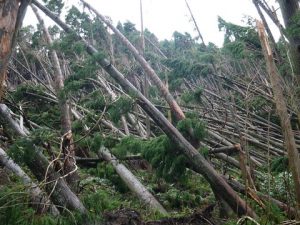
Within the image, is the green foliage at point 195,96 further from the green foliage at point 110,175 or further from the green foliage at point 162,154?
the green foliage at point 110,175

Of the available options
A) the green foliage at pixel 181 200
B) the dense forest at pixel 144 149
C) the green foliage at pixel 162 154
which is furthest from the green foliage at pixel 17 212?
the green foliage at pixel 181 200

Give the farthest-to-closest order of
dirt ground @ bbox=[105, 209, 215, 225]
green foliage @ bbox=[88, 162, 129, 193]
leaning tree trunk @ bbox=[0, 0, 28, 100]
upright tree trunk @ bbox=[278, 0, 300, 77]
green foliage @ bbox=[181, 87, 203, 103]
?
green foliage @ bbox=[88, 162, 129, 193] → green foliage @ bbox=[181, 87, 203, 103] → upright tree trunk @ bbox=[278, 0, 300, 77] → dirt ground @ bbox=[105, 209, 215, 225] → leaning tree trunk @ bbox=[0, 0, 28, 100]

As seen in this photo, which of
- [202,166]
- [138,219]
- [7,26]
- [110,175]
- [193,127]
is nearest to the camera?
[7,26]

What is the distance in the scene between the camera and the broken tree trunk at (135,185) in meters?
6.29

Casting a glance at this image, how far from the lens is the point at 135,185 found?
6.95 meters

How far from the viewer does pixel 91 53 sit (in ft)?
21.2

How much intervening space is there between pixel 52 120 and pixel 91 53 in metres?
4.04

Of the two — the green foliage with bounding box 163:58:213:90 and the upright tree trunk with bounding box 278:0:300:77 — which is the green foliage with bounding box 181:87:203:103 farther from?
the upright tree trunk with bounding box 278:0:300:77

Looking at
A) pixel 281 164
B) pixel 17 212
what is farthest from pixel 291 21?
pixel 17 212

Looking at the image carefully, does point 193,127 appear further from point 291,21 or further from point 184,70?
point 184,70

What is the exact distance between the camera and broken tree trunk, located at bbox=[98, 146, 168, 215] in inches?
247

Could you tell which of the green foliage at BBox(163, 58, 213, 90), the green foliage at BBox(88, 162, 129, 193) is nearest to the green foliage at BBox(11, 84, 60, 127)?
the green foliage at BBox(88, 162, 129, 193)

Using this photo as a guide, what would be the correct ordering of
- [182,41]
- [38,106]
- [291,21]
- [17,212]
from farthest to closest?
[182,41] < [38,106] < [291,21] < [17,212]

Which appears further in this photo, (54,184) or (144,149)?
(144,149)
